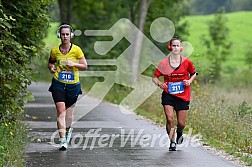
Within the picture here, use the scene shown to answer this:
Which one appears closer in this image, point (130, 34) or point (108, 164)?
point (108, 164)

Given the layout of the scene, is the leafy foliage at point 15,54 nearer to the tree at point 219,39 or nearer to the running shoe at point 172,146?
the running shoe at point 172,146

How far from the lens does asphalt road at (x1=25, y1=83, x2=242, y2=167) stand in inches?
427

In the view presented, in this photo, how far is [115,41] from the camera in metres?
42.8

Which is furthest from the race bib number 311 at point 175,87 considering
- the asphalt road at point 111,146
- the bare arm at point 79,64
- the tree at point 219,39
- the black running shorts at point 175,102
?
the tree at point 219,39

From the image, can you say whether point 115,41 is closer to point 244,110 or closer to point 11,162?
point 244,110

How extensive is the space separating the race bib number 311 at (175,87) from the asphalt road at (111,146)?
1060mm

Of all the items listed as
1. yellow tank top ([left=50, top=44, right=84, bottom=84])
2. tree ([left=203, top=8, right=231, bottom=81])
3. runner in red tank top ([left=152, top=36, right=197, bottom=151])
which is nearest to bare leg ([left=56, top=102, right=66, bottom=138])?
yellow tank top ([left=50, top=44, right=84, bottom=84])

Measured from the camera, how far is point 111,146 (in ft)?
41.9

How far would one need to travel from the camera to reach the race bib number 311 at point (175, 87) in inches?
480

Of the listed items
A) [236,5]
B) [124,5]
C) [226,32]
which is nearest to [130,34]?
[124,5]

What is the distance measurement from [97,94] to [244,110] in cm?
1436

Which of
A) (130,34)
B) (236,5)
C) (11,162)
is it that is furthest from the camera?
(236,5)

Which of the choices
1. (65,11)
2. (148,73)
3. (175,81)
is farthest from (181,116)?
(65,11)

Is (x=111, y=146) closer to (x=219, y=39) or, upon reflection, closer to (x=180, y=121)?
(x=180, y=121)
